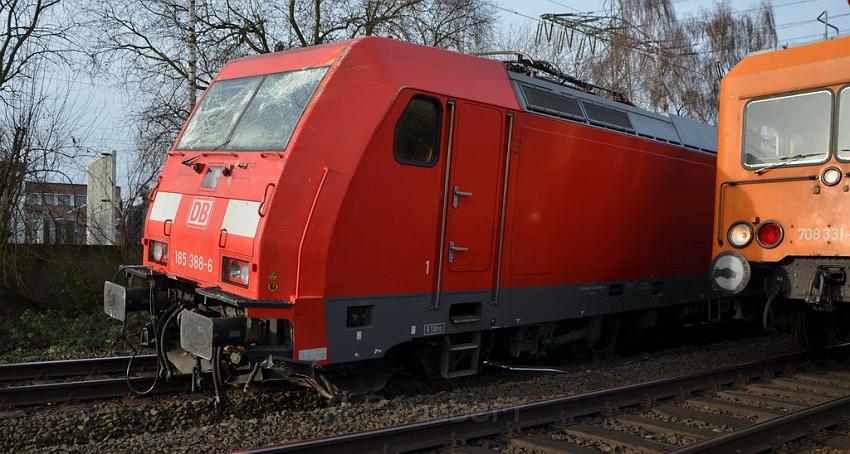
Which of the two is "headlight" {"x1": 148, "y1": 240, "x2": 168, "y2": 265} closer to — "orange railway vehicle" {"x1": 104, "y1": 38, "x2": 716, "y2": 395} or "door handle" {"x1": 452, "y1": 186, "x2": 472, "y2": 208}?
"orange railway vehicle" {"x1": 104, "y1": 38, "x2": 716, "y2": 395}

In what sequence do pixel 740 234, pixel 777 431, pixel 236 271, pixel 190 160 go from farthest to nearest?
1. pixel 740 234
2. pixel 190 160
3. pixel 236 271
4. pixel 777 431

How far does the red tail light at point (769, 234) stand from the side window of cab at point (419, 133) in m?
3.72

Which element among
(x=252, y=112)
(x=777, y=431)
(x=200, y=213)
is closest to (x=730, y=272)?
(x=777, y=431)

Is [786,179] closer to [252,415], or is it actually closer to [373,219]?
[373,219]

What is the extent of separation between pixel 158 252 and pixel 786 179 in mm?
6487

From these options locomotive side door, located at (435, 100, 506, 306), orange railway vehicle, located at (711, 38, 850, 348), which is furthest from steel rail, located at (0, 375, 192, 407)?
orange railway vehicle, located at (711, 38, 850, 348)

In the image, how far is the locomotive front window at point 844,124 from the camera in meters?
6.88

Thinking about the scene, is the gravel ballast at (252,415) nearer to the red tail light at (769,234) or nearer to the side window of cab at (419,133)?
the red tail light at (769,234)

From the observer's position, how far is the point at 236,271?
5.64 meters

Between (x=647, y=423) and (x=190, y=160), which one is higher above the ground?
(x=190, y=160)

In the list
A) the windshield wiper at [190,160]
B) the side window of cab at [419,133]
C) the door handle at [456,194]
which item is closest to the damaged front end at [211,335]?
the windshield wiper at [190,160]

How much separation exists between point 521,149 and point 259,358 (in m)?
3.35

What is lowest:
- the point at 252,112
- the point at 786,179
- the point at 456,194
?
the point at 456,194

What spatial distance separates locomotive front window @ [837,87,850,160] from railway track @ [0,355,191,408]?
701cm
